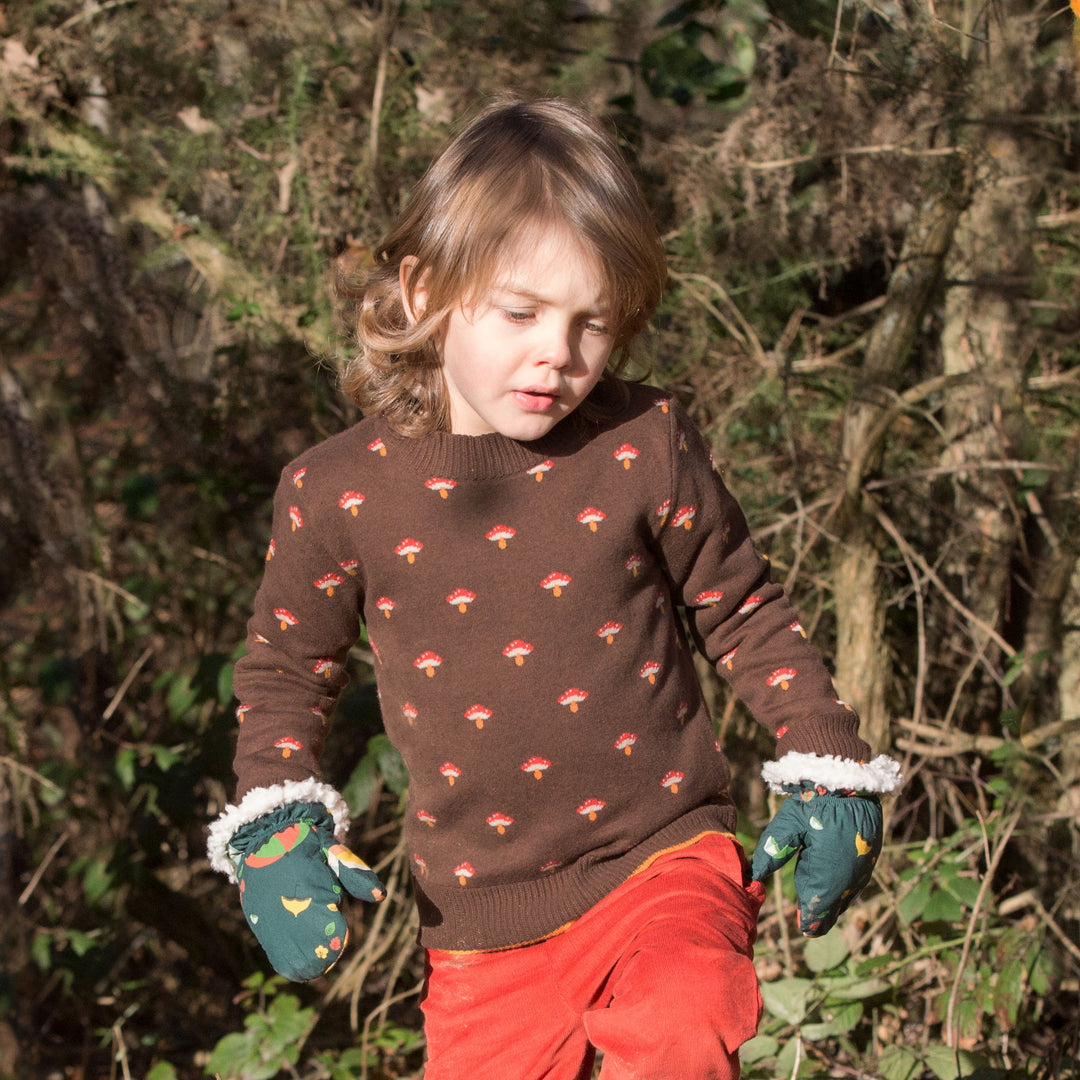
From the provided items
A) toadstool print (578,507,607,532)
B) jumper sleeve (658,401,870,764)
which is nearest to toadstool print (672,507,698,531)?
jumper sleeve (658,401,870,764)

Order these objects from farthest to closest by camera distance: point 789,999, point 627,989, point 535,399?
1. point 789,999
2. point 535,399
3. point 627,989

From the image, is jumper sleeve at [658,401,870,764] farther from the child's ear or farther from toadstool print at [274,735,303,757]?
toadstool print at [274,735,303,757]

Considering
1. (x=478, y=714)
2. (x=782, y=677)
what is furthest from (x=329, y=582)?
(x=782, y=677)

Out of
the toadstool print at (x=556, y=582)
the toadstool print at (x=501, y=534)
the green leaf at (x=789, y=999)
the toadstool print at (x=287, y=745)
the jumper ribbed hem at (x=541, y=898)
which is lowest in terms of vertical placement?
the green leaf at (x=789, y=999)

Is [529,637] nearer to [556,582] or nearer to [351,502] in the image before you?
[556,582]

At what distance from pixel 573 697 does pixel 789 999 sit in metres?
1.08

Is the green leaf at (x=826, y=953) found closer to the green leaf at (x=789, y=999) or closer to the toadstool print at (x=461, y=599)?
the green leaf at (x=789, y=999)

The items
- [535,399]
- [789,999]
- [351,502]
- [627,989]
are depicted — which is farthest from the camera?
[789,999]

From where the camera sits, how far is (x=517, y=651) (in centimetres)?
Answer: 165

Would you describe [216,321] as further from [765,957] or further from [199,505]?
[765,957]

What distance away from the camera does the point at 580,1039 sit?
66.0 inches

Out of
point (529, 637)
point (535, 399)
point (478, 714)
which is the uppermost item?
point (535, 399)

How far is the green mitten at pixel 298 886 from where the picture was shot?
4.81ft

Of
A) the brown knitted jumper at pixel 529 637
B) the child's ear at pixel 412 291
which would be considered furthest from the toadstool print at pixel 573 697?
the child's ear at pixel 412 291
